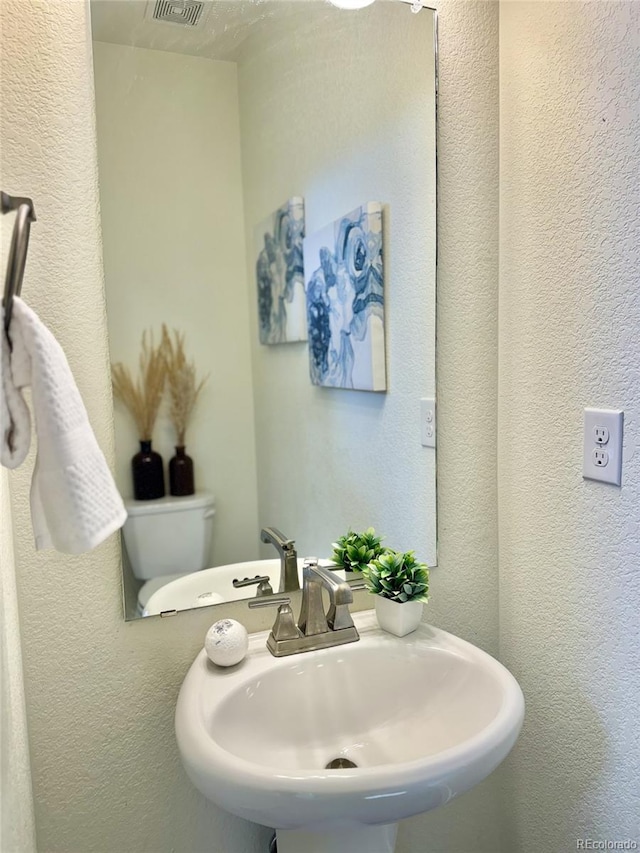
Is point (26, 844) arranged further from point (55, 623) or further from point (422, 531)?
point (422, 531)

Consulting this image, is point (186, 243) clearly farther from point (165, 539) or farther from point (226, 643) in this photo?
point (226, 643)

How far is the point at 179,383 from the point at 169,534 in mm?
285

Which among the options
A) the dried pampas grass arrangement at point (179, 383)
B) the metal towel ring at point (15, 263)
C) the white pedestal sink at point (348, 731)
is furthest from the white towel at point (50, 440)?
the dried pampas grass arrangement at point (179, 383)

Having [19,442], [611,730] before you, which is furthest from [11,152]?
[611,730]

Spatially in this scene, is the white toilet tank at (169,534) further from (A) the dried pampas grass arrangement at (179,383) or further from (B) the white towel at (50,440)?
(B) the white towel at (50,440)

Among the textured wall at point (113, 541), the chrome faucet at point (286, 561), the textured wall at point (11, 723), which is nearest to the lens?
the textured wall at point (11, 723)

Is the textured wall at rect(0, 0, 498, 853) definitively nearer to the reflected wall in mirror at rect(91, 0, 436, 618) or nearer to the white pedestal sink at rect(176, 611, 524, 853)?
the reflected wall in mirror at rect(91, 0, 436, 618)

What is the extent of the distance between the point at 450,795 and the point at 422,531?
0.55 m

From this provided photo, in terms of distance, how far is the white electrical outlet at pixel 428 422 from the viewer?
1233mm

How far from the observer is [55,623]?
3.13 ft

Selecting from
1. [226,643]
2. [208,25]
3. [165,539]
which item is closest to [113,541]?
[165,539]

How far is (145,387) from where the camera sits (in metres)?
1.06

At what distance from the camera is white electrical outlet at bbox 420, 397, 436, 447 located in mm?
1233

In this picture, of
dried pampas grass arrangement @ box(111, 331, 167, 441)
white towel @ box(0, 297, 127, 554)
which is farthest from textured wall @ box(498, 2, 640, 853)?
white towel @ box(0, 297, 127, 554)
